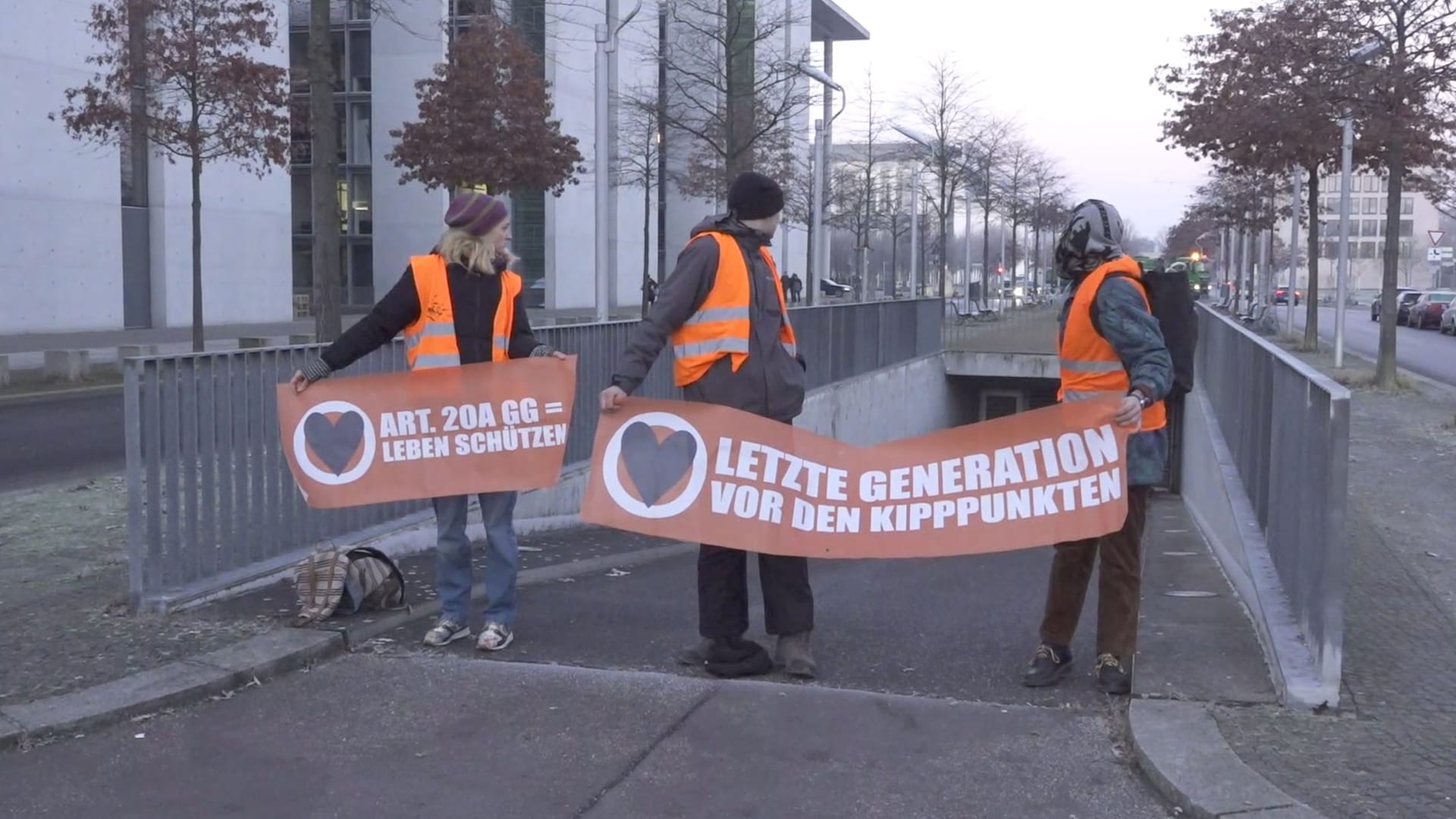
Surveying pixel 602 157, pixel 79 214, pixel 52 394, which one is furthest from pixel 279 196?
pixel 602 157

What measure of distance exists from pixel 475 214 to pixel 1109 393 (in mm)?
2616

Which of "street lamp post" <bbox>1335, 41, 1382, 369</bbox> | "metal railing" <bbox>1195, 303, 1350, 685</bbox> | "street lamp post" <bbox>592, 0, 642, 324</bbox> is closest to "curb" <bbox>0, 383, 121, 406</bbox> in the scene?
"street lamp post" <bbox>592, 0, 642, 324</bbox>

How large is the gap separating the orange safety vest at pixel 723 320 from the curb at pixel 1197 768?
1.96 meters

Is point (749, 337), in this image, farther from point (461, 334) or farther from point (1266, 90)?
point (1266, 90)

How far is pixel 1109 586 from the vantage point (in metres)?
5.64

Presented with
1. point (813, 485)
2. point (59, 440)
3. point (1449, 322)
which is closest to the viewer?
point (813, 485)

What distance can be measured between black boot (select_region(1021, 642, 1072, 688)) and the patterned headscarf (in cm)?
144

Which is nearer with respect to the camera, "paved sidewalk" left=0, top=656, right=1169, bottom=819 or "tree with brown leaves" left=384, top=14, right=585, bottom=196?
"paved sidewalk" left=0, top=656, right=1169, bottom=819

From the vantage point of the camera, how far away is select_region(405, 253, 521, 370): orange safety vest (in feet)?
20.1

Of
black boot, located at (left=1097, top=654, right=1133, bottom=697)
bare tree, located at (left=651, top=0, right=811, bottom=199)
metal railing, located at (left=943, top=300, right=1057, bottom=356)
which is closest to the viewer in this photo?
black boot, located at (left=1097, top=654, right=1133, bottom=697)

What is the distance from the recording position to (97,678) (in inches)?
219

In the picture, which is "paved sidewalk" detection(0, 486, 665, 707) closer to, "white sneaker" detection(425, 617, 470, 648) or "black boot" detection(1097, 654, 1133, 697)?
"white sneaker" detection(425, 617, 470, 648)

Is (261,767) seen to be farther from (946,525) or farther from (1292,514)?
(1292,514)

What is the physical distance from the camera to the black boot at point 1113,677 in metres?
5.54
